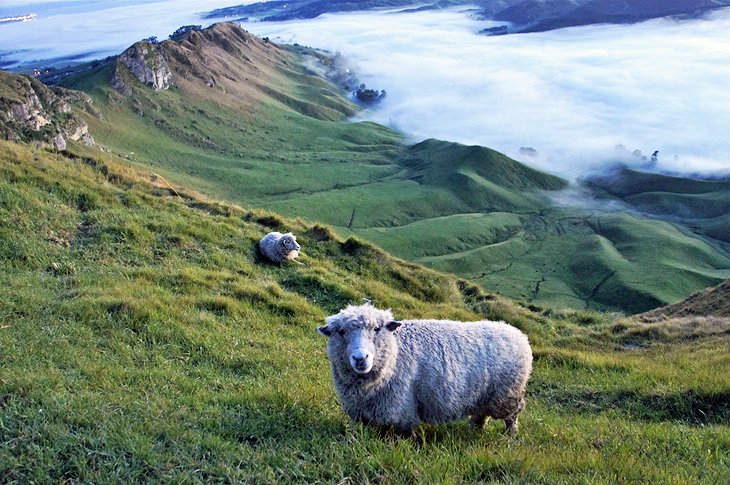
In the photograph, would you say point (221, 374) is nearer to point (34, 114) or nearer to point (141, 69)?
point (34, 114)

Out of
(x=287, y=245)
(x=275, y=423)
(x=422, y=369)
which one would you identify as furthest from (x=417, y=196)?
(x=275, y=423)

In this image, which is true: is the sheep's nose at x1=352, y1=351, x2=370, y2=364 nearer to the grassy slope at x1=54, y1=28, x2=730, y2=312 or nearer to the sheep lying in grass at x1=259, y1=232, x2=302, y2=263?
the sheep lying in grass at x1=259, y1=232, x2=302, y2=263

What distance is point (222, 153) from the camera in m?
125

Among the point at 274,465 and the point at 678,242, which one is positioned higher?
the point at 274,465

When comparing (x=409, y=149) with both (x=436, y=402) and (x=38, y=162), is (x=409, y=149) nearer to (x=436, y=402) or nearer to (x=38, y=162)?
(x=38, y=162)

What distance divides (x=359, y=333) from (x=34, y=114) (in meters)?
80.7

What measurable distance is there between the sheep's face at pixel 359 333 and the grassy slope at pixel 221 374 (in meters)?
1.11

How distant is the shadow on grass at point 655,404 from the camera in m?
11.8

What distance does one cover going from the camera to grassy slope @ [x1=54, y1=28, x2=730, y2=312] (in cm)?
9325

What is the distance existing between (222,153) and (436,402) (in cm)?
12363

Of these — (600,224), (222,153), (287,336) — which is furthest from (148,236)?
(600,224)

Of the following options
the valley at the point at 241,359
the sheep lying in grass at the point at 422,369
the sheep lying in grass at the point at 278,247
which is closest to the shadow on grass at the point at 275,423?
the valley at the point at 241,359

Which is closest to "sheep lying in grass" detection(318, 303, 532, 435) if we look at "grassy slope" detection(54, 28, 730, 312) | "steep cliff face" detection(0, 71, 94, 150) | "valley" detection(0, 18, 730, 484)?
"valley" detection(0, 18, 730, 484)

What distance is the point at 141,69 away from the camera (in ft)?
425
